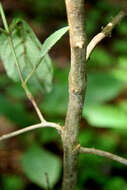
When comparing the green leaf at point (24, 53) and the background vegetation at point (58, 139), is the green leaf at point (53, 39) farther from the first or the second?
the background vegetation at point (58, 139)

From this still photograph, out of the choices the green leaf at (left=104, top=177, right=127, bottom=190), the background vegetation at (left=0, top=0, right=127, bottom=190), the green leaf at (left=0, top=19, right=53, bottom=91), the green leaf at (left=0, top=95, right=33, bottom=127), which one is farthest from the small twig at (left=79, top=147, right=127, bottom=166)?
the green leaf at (left=0, top=95, right=33, bottom=127)

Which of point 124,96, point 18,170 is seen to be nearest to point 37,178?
point 18,170

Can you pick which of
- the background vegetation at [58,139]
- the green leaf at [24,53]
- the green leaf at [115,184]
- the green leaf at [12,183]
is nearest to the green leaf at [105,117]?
the background vegetation at [58,139]

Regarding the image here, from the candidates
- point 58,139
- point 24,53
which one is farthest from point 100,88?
point 24,53

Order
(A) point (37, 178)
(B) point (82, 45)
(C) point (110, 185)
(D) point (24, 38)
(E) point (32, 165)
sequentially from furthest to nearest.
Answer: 1. (C) point (110, 185)
2. (E) point (32, 165)
3. (A) point (37, 178)
4. (D) point (24, 38)
5. (B) point (82, 45)

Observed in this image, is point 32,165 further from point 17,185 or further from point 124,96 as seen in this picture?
point 124,96

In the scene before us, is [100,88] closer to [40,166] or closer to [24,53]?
[40,166]
